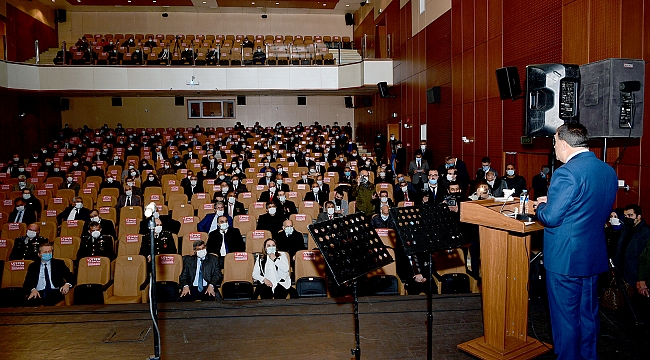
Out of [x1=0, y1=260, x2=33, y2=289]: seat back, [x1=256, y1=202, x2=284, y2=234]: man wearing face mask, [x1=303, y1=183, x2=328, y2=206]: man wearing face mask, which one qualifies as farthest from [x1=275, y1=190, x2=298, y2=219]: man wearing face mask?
[x1=0, y1=260, x2=33, y2=289]: seat back

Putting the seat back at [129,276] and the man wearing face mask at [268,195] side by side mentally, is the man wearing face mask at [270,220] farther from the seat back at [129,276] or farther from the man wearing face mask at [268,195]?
the seat back at [129,276]

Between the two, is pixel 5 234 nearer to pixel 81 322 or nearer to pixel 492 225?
pixel 81 322

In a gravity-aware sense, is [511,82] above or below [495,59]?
below

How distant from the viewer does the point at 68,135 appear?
1880 cm

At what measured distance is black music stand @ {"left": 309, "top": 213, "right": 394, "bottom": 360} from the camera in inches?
112

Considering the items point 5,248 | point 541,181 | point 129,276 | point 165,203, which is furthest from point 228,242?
point 541,181

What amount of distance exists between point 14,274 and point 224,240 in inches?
104

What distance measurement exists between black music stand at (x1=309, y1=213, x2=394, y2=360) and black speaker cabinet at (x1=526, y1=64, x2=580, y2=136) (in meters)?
2.07

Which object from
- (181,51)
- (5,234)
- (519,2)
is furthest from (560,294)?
(181,51)

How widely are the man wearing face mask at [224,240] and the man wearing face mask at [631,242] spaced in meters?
4.87

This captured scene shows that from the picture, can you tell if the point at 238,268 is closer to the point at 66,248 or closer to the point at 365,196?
the point at 66,248

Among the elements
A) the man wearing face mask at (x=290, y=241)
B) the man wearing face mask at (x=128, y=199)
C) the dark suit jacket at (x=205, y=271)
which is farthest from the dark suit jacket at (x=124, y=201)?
the dark suit jacket at (x=205, y=271)

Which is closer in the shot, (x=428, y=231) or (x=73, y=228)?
(x=428, y=231)

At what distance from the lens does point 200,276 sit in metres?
5.89
